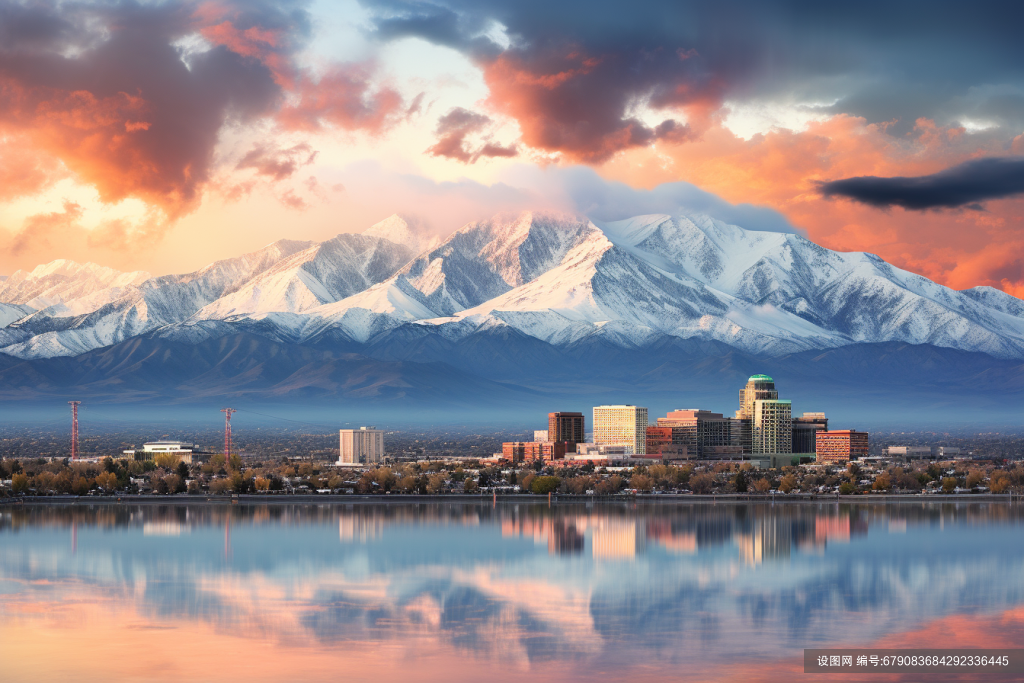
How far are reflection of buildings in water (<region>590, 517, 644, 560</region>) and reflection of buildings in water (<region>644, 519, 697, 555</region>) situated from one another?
67cm

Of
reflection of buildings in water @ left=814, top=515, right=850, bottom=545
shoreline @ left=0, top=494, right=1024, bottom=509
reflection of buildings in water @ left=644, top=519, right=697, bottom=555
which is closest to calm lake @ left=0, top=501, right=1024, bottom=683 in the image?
reflection of buildings in water @ left=644, top=519, right=697, bottom=555

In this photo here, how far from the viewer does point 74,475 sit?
136 meters

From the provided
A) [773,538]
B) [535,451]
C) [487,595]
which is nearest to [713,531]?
[773,538]

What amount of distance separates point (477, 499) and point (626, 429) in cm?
7047

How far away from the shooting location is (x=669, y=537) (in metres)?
91.9

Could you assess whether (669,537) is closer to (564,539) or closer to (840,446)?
(564,539)

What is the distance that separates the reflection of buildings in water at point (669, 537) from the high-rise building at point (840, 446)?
304ft

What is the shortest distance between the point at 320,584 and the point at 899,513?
2274 inches

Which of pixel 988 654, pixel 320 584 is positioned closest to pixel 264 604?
pixel 320 584

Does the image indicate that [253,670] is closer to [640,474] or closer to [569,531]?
[569,531]

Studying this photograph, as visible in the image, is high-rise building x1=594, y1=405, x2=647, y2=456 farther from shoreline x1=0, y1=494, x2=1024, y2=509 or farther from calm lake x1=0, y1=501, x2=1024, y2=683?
calm lake x1=0, y1=501, x2=1024, y2=683

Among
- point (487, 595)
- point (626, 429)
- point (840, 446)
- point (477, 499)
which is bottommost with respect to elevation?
point (487, 595)

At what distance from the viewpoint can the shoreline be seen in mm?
124125

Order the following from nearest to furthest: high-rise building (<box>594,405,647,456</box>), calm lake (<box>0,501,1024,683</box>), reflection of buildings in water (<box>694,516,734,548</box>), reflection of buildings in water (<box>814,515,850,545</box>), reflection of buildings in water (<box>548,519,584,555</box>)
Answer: calm lake (<box>0,501,1024,683</box>)
reflection of buildings in water (<box>548,519,584,555</box>)
reflection of buildings in water (<box>694,516,734,548</box>)
reflection of buildings in water (<box>814,515,850,545</box>)
high-rise building (<box>594,405,647,456</box>)
